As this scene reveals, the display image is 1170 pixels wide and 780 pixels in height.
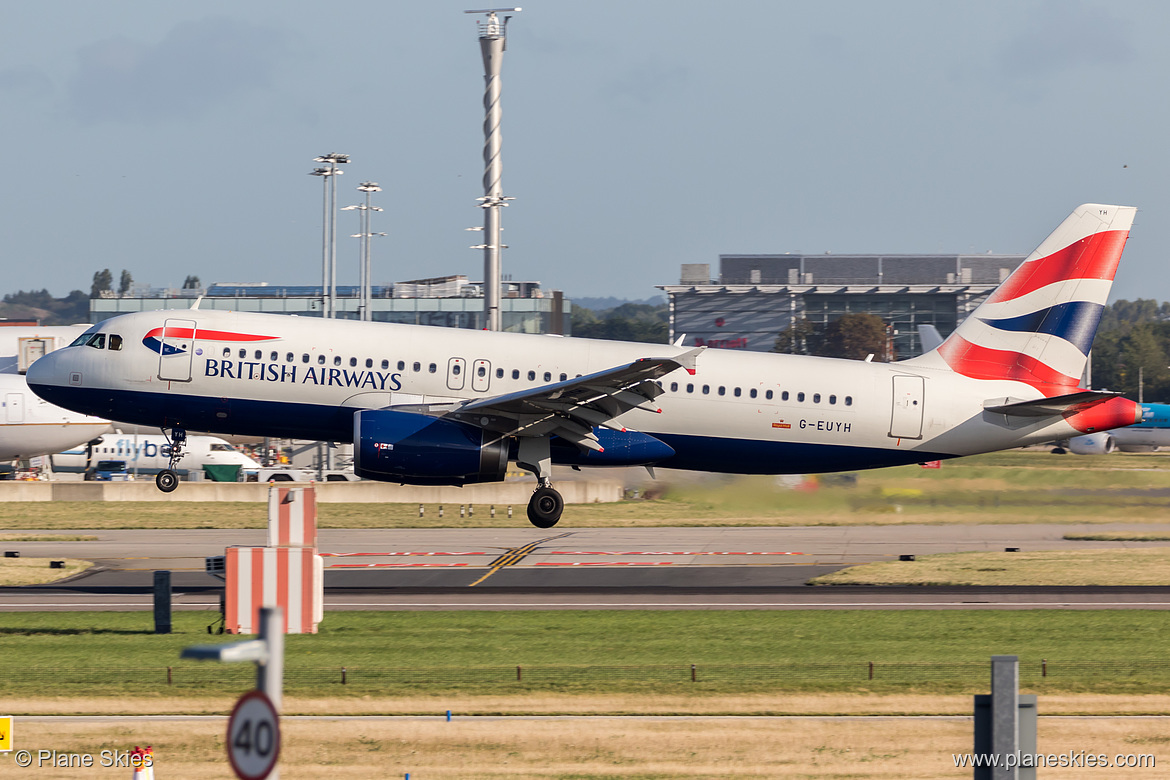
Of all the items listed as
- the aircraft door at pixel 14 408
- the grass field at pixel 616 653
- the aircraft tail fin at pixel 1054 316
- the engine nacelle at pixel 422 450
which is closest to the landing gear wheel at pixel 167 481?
the engine nacelle at pixel 422 450

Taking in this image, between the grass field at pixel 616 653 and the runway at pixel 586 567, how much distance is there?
6.16 feet

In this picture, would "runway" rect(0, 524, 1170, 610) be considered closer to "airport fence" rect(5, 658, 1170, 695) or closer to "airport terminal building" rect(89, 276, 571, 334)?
"airport fence" rect(5, 658, 1170, 695)

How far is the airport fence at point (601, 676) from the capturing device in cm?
2055

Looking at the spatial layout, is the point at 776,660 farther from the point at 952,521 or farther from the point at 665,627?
the point at 952,521

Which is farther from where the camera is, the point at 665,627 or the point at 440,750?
the point at 665,627

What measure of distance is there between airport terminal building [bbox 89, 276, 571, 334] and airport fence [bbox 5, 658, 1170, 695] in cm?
10808

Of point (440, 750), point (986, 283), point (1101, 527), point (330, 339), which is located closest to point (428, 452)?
point (330, 339)

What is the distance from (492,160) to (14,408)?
28.8 m

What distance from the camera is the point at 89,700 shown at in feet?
64.8

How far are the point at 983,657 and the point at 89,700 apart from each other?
15.7m

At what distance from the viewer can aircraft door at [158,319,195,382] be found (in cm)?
3288

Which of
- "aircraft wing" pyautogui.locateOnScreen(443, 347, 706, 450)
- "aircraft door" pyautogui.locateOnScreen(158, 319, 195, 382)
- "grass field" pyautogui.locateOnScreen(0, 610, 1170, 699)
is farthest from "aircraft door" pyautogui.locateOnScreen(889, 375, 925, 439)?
"aircraft door" pyautogui.locateOnScreen(158, 319, 195, 382)

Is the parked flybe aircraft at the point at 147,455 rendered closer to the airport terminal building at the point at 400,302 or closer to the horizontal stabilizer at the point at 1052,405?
the airport terminal building at the point at 400,302

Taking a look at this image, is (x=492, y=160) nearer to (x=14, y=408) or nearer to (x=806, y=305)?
(x=14, y=408)
